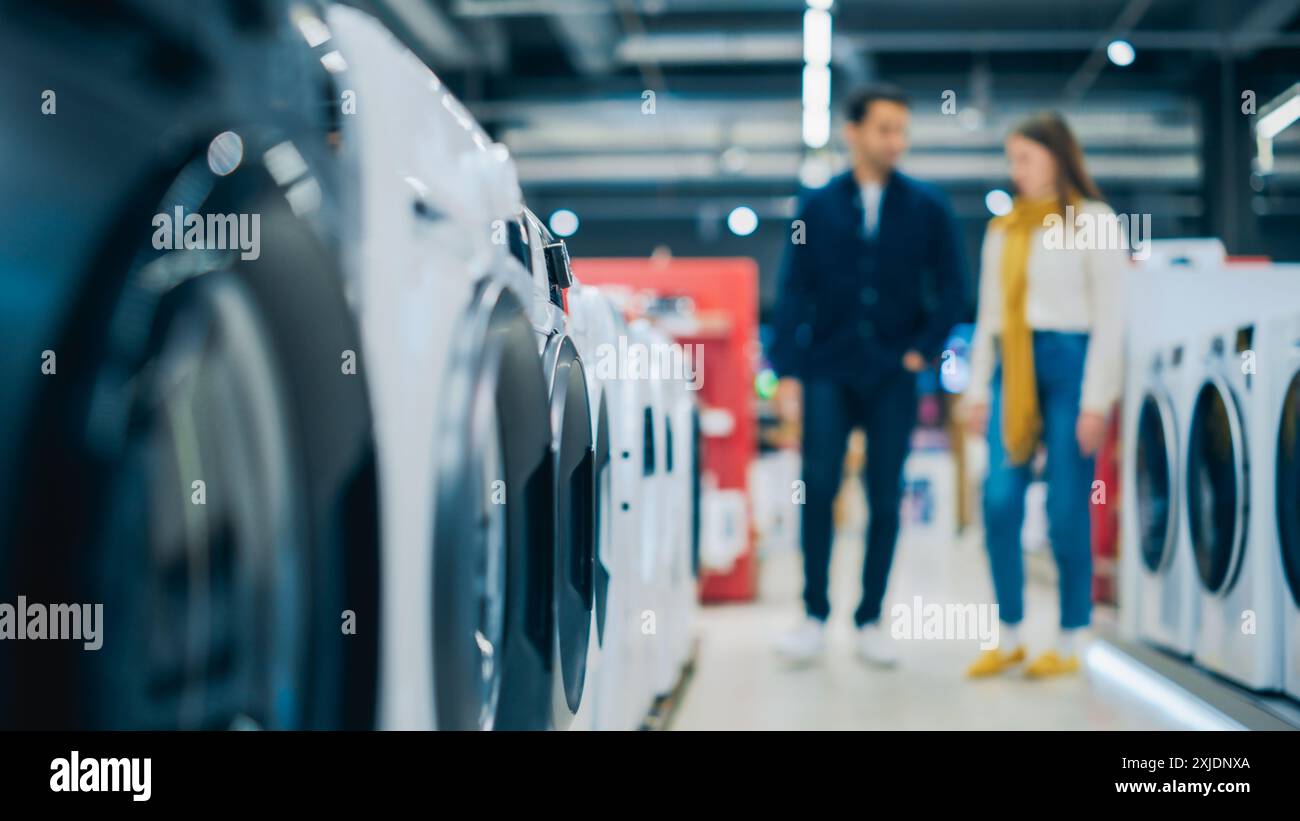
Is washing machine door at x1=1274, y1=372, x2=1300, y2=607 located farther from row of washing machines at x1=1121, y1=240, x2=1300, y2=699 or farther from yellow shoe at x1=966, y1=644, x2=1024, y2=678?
yellow shoe at x1=966, y1=644, x2=1024, y2=678

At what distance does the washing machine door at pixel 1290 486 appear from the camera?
5.64 feet

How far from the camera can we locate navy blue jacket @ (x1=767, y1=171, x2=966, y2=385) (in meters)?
2.42

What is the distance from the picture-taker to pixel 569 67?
687 cm

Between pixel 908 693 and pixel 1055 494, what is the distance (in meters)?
0.59

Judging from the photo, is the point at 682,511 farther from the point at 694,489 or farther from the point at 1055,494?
the point at 1055,494

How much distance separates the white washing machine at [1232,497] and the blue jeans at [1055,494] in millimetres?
237

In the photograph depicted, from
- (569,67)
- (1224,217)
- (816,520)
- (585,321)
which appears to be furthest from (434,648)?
(569,67)

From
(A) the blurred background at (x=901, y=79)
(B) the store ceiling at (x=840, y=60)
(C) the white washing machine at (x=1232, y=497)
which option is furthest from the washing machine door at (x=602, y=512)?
(B) the store ceiling at (x=840, y=60)

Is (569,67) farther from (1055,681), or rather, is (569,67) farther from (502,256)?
(502,256)

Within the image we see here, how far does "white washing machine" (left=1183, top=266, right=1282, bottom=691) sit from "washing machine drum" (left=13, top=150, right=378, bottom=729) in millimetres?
1725

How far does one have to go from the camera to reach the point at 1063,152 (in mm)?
2393

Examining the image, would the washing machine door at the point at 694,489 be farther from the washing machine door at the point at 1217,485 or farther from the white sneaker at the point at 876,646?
the washing machine door at the point at 1217,485

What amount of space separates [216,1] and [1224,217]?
607 cm
